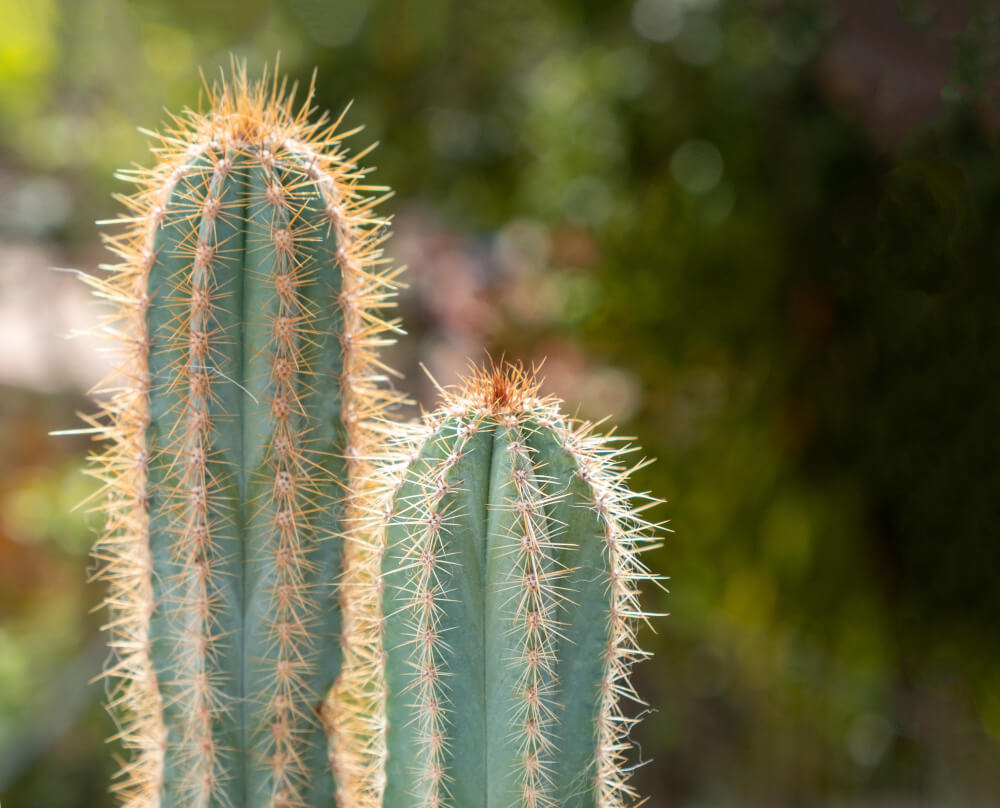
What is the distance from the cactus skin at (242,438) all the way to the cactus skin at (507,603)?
0.45 feet

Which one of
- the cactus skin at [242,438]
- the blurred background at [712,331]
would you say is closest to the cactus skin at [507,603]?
the cactus skin at [242,438]

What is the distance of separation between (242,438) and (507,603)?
0.98ft

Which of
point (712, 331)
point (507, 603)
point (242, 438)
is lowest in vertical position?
point (507, 603)

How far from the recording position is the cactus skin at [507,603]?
0.72 metres

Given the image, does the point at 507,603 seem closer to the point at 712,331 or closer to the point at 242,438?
the point at 242,438

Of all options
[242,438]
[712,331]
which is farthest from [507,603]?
[712,331]

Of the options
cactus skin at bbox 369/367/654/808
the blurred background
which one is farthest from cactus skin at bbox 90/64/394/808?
the blurred background

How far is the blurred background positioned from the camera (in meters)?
2.34

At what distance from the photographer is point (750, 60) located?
9.21ft

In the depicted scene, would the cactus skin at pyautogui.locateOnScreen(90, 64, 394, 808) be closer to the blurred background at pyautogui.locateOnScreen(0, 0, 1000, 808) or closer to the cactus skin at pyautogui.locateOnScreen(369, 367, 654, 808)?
the cactus skin at pyautogui.locateOnScreen(369, 367, 654, 808)

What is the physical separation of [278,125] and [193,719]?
0.56 metres

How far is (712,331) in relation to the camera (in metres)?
2.60

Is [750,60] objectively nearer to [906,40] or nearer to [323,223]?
[906,40]

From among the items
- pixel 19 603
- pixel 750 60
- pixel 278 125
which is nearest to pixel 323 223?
pixel 278 125
